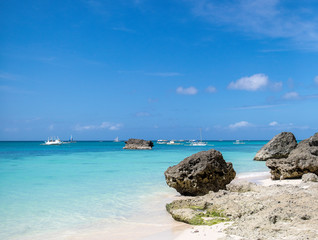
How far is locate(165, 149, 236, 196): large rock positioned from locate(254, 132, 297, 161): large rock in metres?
19.7

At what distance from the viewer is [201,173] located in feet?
31.0

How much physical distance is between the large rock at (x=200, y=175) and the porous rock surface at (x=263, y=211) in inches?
45.0

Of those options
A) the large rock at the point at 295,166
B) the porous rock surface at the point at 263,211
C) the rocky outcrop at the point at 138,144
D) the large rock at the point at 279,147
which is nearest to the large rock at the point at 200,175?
the porous rock surface at the point at 263,211

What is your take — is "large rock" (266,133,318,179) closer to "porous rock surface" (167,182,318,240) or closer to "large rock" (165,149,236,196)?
"large rock" (165,149,236,196)

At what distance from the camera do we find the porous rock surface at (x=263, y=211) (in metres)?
4.97

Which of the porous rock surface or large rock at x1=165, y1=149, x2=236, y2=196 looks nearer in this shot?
the porous rock surface

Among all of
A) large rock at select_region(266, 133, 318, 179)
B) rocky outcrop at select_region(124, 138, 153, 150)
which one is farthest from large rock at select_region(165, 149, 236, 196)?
rocky outcrop at select_region(124, 138, 153, 150)

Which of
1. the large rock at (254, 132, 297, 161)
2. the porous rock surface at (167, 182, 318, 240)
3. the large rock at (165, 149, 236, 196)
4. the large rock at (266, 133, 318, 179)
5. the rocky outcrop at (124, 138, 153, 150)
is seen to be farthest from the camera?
the rocky outcrop at (124, 138, 153, 150)

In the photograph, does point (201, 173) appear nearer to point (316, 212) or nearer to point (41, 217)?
point (316, 212)

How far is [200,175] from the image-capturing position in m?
9.47

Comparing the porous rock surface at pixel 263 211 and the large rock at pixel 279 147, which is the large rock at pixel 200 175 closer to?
the porous rock surface at pixel 263 211

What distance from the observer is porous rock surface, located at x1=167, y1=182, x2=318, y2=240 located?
4969 millimetres

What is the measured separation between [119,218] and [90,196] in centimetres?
358

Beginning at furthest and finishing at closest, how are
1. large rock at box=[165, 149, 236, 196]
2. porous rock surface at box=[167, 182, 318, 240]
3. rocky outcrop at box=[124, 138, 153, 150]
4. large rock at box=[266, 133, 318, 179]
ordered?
rocky outcrop at box=[124, 138, 153, 150], large rock at box=[266, 133, 318, 179], large rock at box=[165, 149, 236, 196], porous rock surface at box=[167, 182, 318, 240]
